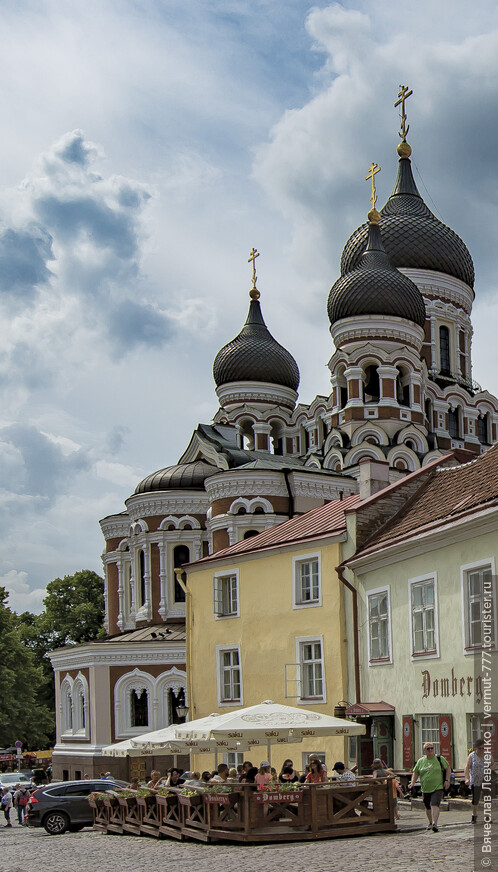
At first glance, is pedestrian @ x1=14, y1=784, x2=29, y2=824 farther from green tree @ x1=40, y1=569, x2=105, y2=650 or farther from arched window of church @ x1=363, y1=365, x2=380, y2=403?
green tree @ x1=40, y1=569, x2=105, y2=650

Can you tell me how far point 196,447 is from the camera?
2191 inches

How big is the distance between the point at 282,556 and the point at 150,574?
24.8m

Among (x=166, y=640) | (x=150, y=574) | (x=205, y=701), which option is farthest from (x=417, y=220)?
(x=205, y=701)

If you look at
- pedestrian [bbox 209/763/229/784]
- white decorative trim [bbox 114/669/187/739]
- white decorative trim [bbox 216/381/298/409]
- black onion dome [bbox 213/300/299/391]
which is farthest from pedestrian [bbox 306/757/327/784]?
black onion dome [bbox 213/300/299/391]

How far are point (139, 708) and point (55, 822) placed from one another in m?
18.9

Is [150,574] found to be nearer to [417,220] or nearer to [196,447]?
[196,447]

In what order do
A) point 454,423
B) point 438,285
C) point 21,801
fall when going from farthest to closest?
point 438,285
point 454,423
point 21,801

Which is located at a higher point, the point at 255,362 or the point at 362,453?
the point at 255,362

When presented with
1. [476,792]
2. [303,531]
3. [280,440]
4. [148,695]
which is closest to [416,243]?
[280,440]

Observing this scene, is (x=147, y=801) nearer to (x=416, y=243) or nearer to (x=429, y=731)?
(x=429, y=731)

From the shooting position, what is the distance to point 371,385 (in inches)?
2142

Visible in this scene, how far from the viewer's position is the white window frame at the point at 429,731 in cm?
2098

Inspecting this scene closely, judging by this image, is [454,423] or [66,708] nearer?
[66,708]

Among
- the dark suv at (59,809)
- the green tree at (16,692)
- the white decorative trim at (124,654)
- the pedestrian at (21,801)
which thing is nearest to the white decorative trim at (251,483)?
the white decorative trim at (124,654)
